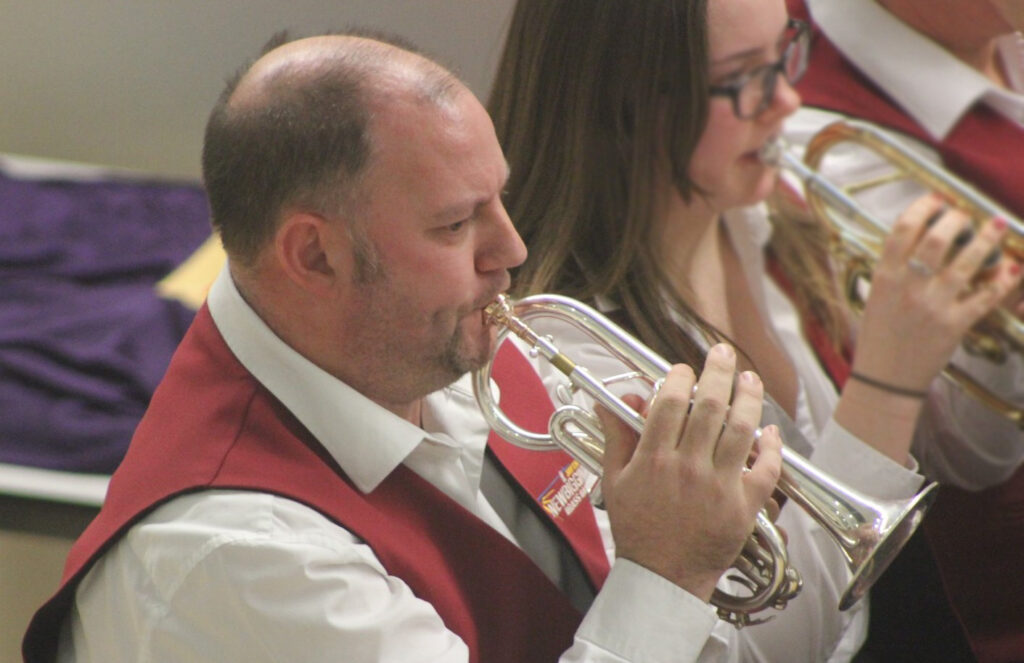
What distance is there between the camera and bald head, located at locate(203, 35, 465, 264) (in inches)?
27.9

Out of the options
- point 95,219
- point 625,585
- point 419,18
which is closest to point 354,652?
point 625,585

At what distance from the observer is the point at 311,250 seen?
28.7 inches

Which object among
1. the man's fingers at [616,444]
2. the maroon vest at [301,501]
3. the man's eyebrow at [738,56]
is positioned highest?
the man's eyebrow at [738,56]

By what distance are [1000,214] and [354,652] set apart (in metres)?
0.44

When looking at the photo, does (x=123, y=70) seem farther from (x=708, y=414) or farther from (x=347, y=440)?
(x=708, y=414)

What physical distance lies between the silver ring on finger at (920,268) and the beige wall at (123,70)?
136cm

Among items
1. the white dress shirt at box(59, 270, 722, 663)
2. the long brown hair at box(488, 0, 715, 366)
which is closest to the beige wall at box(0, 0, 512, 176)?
the long brown hair at box(488, 0, 715, 366)

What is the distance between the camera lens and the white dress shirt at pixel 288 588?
67 centimetres

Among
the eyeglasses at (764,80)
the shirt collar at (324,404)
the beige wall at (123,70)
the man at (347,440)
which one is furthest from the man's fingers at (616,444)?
the beige wall at (123,70)

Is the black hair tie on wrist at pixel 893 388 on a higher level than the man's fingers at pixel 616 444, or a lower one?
higher

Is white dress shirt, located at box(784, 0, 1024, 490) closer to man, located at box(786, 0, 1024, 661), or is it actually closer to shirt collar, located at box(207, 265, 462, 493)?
man, located at box(786, 0, 1024, 661)

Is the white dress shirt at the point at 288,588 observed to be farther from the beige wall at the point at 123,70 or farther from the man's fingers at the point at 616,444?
the beige wall at the point at 123,70

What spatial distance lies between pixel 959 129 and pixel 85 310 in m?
1.17

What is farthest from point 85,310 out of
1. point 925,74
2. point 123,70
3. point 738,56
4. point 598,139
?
point 925,74
